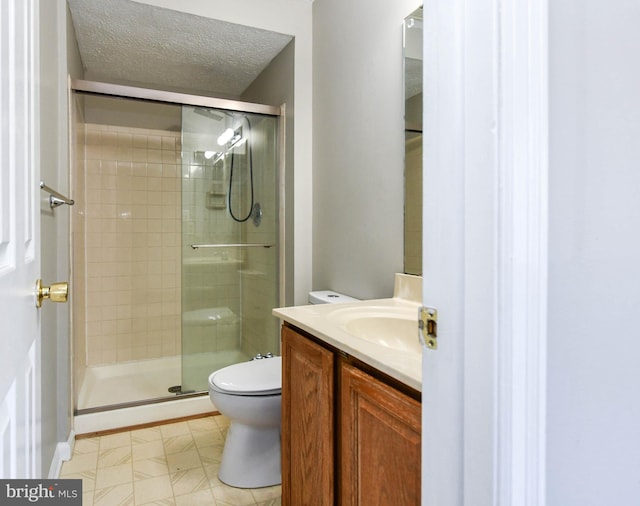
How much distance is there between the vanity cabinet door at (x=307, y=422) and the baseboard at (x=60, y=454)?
1.13 metres

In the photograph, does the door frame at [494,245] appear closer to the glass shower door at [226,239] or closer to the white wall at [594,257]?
the white wall at [594,257]

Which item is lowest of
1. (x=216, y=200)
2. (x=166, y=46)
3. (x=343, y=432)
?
(x=343, y=432)

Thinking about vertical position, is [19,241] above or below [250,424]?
above

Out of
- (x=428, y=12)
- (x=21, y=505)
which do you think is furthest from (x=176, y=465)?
(x=428, y=12)

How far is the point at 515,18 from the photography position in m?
0.44

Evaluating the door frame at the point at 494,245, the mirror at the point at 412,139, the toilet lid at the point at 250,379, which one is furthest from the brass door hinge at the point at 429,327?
the toilet lid at the point at 250,379

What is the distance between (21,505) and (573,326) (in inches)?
28.4

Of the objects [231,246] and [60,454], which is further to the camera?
[231,246]

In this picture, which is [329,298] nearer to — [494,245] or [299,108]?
[299,108]

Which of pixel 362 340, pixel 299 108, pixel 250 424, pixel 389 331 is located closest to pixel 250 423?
pixel 250 424

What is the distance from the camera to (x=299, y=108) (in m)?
2.37

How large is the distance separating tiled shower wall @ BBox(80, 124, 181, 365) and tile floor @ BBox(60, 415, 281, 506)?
112cm

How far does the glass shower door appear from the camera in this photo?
8.34ft

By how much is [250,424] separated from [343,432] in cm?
83
